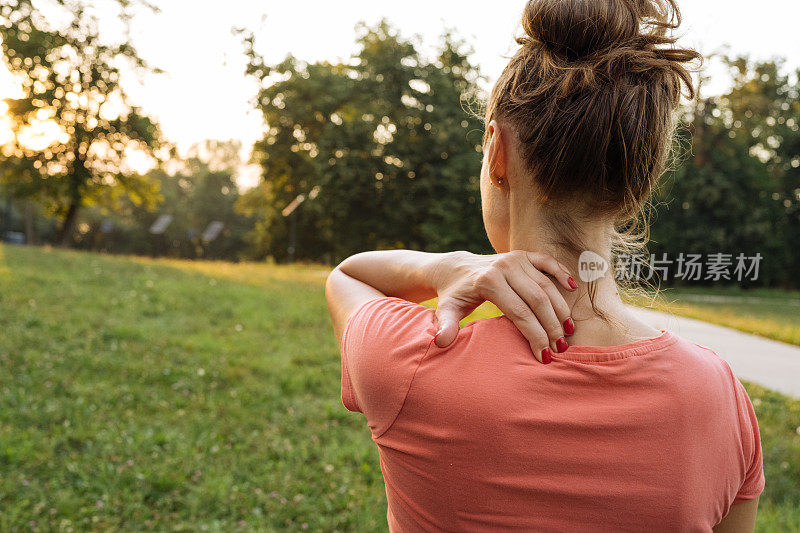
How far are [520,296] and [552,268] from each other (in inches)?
3.5

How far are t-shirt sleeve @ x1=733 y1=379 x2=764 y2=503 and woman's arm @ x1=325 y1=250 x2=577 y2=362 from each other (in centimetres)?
35

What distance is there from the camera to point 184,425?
502 centimetres

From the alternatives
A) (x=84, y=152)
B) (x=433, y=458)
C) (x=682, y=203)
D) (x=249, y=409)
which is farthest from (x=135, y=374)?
(x=682, y=203)

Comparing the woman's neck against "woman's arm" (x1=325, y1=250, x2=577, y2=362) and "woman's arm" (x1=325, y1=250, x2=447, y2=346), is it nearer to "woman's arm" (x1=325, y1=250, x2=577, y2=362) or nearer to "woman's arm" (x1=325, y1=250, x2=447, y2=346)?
"woman's arm" (x1=325, y1=250, x2=577, y2=362)

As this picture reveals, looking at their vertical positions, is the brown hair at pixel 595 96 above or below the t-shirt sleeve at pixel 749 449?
above

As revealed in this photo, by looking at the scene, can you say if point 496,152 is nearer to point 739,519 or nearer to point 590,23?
point 590,23

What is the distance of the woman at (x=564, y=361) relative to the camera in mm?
933

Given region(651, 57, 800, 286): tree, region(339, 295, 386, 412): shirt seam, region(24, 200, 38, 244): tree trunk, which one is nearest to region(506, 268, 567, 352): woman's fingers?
region(339, 295, 386, 412): shirt seam

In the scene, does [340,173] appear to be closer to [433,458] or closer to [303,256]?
[303,256]

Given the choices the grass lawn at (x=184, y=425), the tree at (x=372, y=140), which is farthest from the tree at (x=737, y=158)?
the grass lawn at (x=184, y=425)

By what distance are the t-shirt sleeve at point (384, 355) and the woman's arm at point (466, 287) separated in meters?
0.05

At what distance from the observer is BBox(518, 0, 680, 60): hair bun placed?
999mm

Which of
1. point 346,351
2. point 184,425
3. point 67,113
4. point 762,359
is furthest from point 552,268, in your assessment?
point 67,113

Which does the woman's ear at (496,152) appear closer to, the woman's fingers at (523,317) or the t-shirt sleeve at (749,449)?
the woman's fingers at (523,317)
